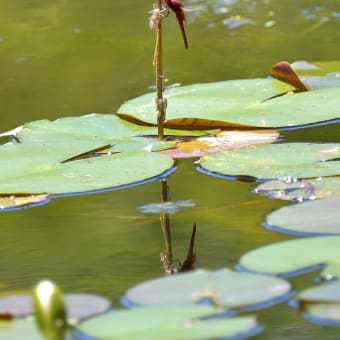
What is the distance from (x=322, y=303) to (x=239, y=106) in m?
1.15

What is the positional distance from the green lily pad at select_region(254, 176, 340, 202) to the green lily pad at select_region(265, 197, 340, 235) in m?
0.08

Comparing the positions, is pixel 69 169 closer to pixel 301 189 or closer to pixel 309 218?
pixel 301 189

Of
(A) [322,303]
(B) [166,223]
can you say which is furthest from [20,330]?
(B) [166,223]

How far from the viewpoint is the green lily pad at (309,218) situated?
1.53m

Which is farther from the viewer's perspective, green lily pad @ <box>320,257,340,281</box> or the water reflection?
the water reflection

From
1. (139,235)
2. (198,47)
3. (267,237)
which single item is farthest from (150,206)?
(198,47)

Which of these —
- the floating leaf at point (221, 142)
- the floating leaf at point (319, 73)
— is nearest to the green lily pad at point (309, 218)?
the floating leaf at point (221, 142)

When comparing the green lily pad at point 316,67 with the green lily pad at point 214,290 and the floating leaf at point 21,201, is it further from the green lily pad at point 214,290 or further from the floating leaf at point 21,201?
the green lily pad at point 214,290

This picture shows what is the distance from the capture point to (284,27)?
3.32m

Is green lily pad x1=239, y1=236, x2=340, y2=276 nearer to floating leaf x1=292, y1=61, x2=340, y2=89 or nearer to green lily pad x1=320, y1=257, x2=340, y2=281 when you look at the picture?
green lily pad x1=320, y1=257, x2=340, y2=281

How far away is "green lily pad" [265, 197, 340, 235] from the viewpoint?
1531 millimetres

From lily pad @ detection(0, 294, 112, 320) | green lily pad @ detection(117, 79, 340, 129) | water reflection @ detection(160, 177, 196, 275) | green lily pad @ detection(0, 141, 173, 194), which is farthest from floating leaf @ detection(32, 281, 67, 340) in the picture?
green lily pad @ detection(117, 79, 340, 129)

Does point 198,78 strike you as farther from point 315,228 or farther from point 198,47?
point 315,228

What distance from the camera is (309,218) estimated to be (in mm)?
1572
